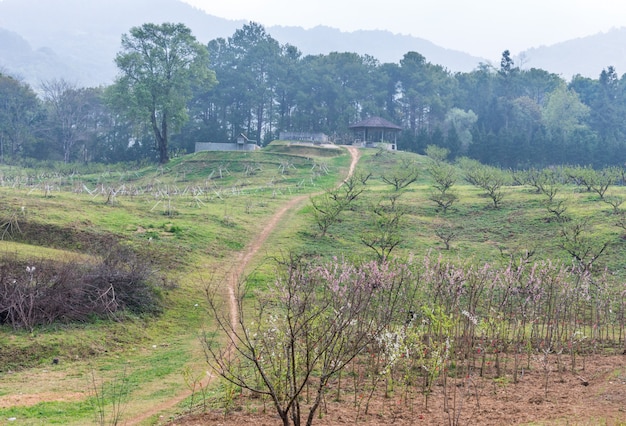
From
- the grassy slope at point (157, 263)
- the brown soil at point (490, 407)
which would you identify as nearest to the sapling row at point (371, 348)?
the brown soil at point (490, 407)

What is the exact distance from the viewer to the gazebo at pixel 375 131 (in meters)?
64.6

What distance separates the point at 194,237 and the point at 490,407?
17.0 metres

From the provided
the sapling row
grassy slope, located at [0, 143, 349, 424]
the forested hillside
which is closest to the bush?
grassy slope, located at [0, 143, 349, 424]

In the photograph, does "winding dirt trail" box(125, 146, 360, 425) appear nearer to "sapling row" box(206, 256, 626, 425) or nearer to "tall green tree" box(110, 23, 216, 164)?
"sapling row" box(206, 256, 626, 425)

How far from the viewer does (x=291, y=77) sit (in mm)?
73750

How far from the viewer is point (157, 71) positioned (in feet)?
179

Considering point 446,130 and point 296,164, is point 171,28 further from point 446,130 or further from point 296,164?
point 446,130

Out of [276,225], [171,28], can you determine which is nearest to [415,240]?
[276,225]

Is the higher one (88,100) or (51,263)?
(88,100)

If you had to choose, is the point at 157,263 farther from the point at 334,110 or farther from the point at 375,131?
the point at 334,110

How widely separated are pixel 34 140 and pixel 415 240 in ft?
171

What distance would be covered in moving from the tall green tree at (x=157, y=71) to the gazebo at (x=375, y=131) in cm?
1848

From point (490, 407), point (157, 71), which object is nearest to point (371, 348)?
point (490, 407)

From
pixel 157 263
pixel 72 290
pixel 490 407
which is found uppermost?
pixel 72 290
